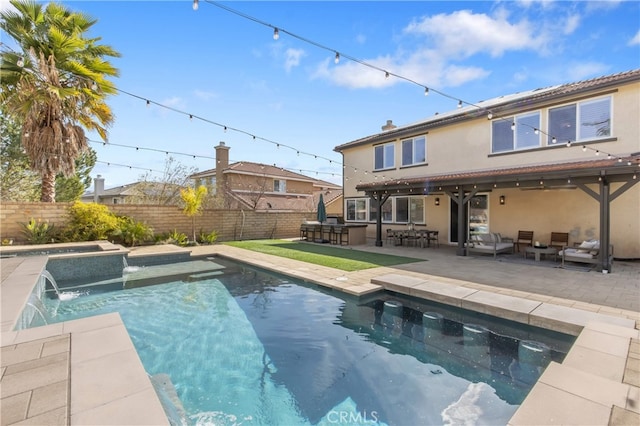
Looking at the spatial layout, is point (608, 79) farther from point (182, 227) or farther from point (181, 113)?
point (182, 227)

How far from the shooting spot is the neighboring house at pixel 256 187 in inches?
875

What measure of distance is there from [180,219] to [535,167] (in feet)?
45.9

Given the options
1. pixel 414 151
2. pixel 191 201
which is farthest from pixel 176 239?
pixel 414 151

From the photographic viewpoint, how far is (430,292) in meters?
5.40

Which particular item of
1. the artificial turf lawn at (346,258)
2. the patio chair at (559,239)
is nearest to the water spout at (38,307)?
the artificial turf lawn at (346,258)

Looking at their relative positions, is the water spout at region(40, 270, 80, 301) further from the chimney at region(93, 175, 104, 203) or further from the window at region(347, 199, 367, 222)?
the chimney at region(93, 175, 104, 203)

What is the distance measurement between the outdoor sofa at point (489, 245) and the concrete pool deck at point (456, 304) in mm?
3417

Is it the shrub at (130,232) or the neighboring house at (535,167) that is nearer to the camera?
the neighboring house at (535,167)

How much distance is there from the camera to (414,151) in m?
14.3

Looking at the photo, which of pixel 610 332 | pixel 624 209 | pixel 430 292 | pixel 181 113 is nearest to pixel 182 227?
pixel 181 113

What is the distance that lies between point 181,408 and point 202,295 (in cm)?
381

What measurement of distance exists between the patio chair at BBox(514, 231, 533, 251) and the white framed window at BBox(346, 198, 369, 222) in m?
7.57

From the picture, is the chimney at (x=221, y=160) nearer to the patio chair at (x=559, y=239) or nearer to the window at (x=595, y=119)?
the patio chair at (x=559, y=239)

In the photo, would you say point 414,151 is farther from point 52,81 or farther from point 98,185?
point 98,185
